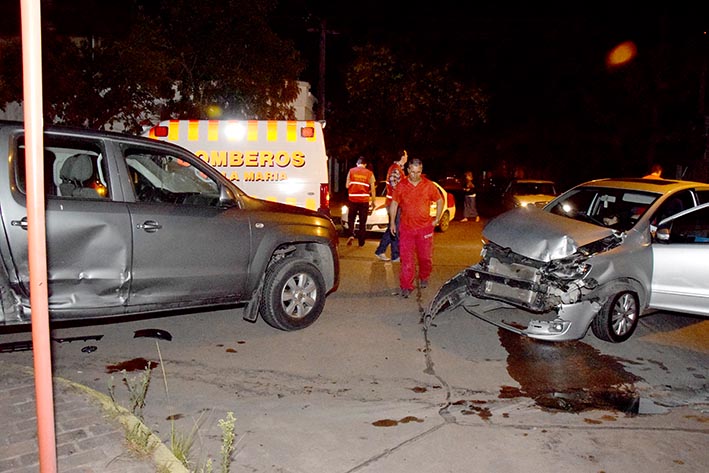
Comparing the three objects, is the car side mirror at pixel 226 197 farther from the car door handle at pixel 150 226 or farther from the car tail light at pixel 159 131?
the car tail light at pixel 159 131

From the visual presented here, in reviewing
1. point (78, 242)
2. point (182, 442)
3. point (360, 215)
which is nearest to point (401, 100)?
point (360, 215)

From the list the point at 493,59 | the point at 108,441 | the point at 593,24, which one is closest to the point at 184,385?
the point at 108,441

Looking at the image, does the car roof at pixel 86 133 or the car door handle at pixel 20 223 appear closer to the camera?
the car door handle at pixel 20 223

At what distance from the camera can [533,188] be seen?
1992 centimetres

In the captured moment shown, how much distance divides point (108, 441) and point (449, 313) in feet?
15.7

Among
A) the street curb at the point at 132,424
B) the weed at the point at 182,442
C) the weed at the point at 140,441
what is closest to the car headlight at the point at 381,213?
the street curb at the point at 132,424

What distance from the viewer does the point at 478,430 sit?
4957mm

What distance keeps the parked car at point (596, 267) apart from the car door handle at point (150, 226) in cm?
301

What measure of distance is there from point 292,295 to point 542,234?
2.63 metres

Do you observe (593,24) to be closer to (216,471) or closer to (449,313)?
(449,313)

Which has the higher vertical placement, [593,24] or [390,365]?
[593,24]

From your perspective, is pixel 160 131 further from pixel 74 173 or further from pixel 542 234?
pixel 542 234

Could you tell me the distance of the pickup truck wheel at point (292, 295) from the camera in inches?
285

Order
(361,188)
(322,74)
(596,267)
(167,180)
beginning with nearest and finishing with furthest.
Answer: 1. (596,267)
2. (167,180)
3. (361,188)
4. (322,74)
